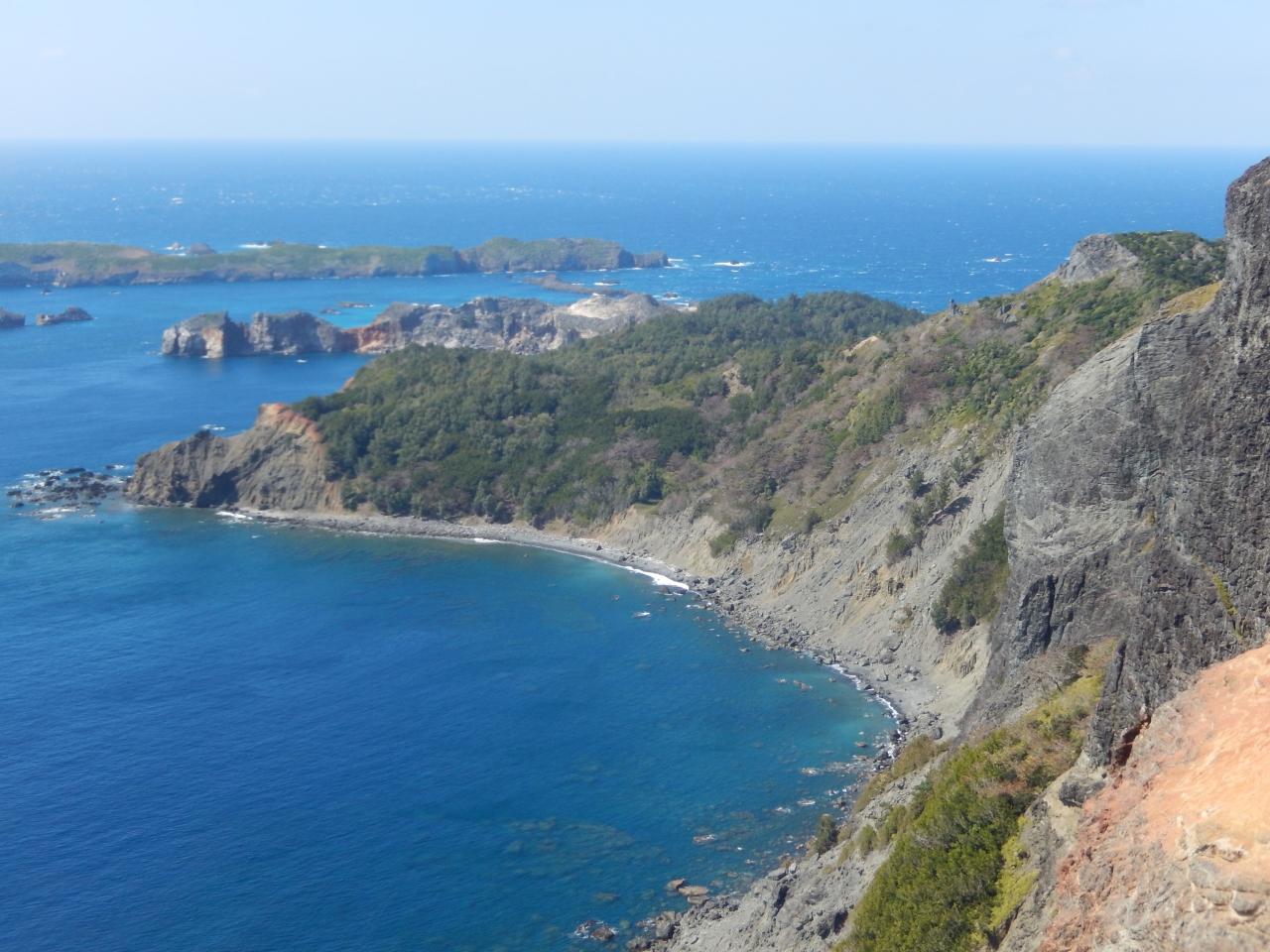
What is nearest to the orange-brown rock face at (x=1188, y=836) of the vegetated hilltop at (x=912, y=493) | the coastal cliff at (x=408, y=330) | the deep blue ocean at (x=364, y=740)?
the vegetated hilltop at (x=912, y=493)

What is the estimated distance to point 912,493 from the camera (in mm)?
64812

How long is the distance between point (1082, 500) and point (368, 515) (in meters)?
59.5

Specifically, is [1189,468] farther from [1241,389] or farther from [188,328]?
[188,328]

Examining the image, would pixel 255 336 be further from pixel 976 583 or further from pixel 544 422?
pixel 976 583

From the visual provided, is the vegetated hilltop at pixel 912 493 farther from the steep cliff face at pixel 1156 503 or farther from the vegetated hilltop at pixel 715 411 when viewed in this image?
the vegetated hilltop at pixel 715 411

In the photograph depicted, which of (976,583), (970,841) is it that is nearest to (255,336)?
(976,583)

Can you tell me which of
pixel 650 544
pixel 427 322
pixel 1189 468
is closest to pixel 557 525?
pixel 650 544

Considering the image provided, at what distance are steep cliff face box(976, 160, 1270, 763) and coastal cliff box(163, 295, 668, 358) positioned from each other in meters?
111

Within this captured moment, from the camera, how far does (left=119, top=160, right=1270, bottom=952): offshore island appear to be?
61.8 feet

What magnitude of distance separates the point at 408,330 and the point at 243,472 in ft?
210

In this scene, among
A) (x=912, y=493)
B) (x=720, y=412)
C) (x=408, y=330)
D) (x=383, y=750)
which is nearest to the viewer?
A: (x=383, y=750)

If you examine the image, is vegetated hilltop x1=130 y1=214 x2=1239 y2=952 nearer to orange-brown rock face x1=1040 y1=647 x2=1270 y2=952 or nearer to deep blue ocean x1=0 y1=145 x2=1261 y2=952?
orange-brown rock face x1=1040 y1=647 x2=1270 y2=952

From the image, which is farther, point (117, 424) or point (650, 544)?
point (117, 424)

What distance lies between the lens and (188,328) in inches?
5689
